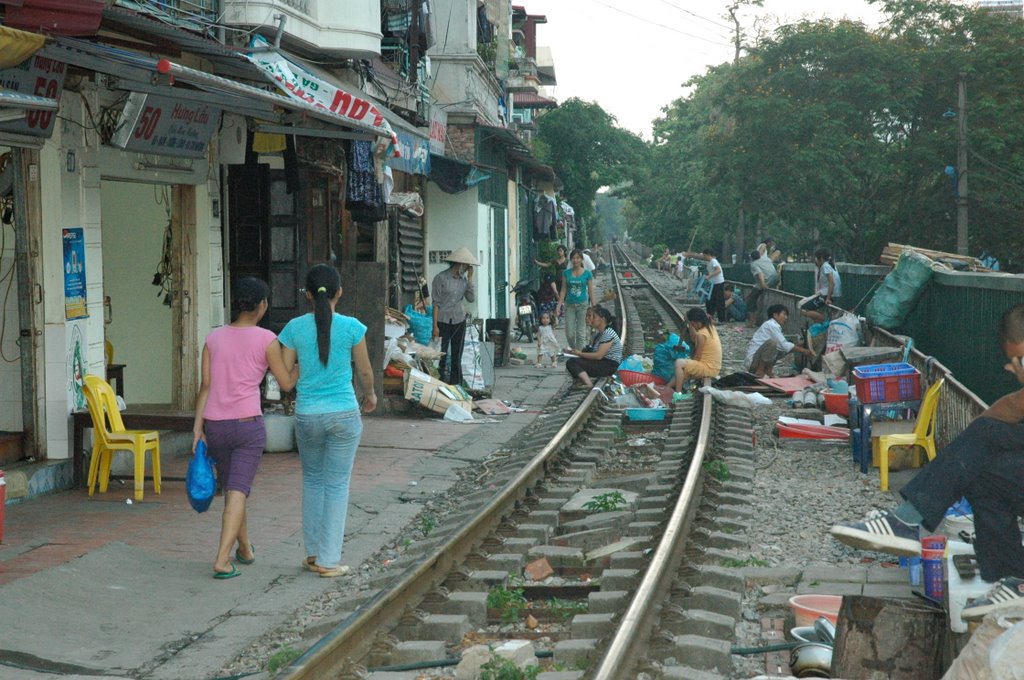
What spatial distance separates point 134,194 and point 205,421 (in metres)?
7.35

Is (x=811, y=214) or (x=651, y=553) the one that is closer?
(x=651, y=553)

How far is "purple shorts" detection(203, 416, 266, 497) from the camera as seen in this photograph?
751cm

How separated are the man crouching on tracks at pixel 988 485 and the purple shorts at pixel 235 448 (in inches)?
140

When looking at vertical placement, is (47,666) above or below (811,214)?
below

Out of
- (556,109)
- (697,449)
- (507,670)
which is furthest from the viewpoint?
(556,109)

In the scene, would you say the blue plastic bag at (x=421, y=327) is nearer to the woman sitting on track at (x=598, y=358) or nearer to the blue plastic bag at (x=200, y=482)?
the woman sitting on track at (x=598, y=358)

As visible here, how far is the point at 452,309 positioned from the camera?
16531 millimetres

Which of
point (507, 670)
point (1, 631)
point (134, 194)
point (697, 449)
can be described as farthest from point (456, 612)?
point (134, 194)

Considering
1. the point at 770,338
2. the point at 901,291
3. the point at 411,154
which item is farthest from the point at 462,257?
the point at 901,291

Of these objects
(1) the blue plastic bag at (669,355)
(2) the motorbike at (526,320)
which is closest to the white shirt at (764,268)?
(2) the motorbike at (526,320)

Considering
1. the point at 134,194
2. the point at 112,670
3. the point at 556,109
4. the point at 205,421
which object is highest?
the point at 556,109

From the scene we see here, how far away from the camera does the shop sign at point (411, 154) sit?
1532 cm

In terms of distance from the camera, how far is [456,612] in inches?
258

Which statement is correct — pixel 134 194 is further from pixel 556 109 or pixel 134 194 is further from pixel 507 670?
pixel 556 109
